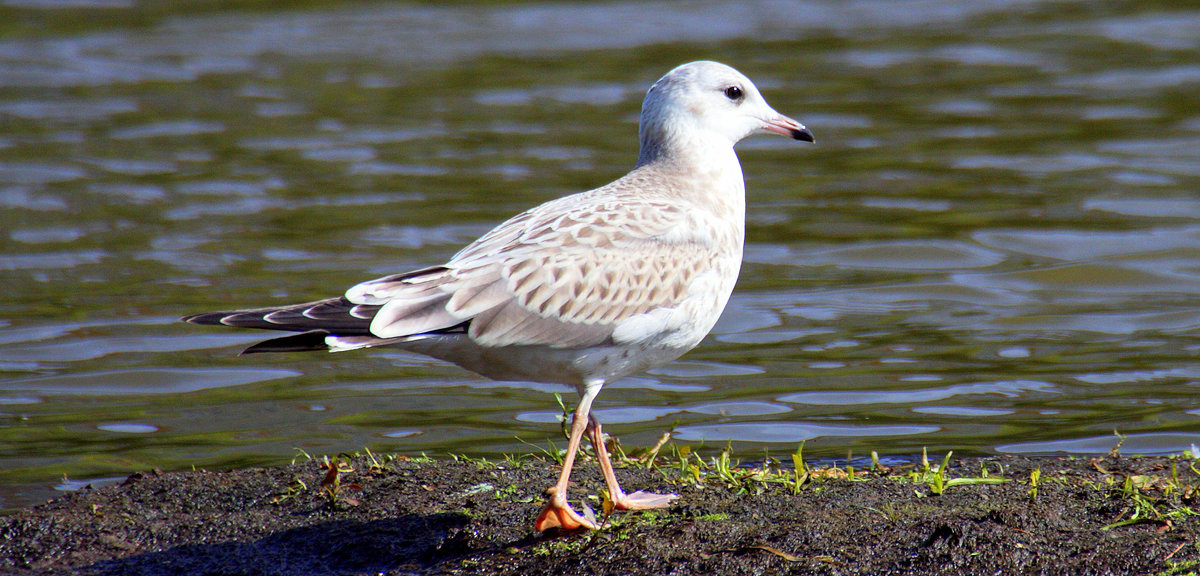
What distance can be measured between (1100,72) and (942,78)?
70.6 inches

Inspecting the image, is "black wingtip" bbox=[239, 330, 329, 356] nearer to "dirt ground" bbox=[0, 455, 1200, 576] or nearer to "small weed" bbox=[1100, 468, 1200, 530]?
"dirt ground" bbox=[0, 455, 1200, 576]

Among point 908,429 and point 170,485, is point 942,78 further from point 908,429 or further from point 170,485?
point 170,485

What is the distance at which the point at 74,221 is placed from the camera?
13.1 metres

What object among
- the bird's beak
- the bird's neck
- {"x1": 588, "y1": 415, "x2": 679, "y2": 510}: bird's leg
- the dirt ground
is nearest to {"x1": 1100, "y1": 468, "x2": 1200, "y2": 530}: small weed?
the dirt ground

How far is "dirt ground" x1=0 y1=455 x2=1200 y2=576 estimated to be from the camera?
514 centimetres

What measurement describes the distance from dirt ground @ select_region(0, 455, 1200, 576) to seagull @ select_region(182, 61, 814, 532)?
0.84ft

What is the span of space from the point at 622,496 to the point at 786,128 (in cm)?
243

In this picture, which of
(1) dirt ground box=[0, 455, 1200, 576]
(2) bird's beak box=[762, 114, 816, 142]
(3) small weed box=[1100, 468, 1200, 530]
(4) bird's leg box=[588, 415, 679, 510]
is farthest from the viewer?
(2) bird's beak box=[762, 114, 816, 142]

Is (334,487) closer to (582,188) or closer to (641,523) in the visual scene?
(641,523)

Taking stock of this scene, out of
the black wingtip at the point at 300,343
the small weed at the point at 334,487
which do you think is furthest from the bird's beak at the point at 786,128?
the black wingtip at the point at 300,343

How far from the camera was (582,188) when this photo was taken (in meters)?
13.3

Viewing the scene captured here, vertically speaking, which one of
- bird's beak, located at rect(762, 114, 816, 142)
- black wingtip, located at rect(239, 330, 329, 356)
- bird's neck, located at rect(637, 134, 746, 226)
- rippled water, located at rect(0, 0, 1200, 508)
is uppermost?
bird's beak, located at rect(762, 114, 816, 142)

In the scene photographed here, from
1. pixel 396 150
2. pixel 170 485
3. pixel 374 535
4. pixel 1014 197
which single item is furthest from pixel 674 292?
pixel 396 150

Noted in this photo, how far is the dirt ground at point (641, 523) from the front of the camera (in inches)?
202
